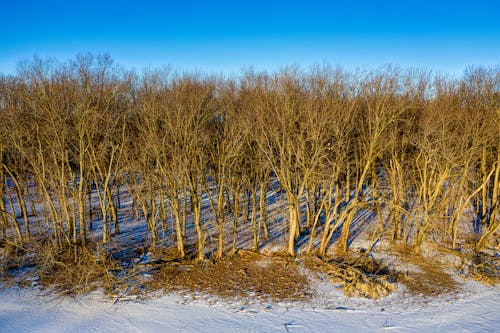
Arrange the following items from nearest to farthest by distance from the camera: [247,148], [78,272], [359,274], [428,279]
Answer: [78,272], [359,274], [428,279], [247,148]

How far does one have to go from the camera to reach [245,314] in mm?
13055

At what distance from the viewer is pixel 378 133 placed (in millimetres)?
16719

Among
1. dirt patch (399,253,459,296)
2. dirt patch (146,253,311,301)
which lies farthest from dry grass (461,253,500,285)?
dirt patch (146,253,311,301)

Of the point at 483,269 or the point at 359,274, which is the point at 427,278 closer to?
the point at 483,269

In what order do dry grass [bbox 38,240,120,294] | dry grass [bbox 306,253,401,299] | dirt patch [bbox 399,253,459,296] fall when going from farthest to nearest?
dirt patch [bbox 399,253,459,296] < dry grass [bbox 38,240,120,294] < dry grass [bbox 306,253,401,299]

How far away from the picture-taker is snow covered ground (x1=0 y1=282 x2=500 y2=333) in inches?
476

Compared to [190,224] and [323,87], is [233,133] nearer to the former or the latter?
[323,87]

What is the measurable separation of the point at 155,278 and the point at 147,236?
225 inches

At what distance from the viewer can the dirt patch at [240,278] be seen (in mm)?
14875

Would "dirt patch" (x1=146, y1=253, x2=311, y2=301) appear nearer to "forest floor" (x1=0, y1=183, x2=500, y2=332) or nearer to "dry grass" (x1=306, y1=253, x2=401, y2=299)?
"forest floor" (x1=0, y1=183, x2=500, y2=332)

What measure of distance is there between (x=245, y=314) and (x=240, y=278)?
3181 millimetres

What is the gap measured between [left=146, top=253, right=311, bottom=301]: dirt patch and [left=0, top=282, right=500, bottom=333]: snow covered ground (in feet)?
2.77

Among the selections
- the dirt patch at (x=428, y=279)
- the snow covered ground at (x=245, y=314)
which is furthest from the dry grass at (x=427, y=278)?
the snow covered ground at (x=245, y=314)

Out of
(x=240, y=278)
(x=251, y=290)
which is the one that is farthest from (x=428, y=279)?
(x=240, y=278)
